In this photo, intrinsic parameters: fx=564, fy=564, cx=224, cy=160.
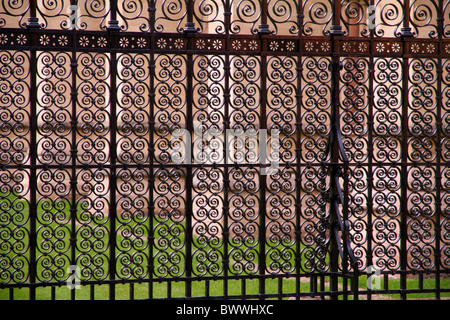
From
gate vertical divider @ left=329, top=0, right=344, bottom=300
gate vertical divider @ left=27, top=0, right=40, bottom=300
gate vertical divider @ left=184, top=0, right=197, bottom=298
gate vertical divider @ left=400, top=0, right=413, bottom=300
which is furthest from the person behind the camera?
gate vertical divider @ left=400, top=0, right=413, bottom=300

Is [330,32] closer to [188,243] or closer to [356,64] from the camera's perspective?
[356,64]

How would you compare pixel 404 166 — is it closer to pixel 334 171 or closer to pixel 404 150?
pixel 404 150

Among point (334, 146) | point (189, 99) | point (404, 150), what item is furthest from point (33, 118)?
point (404, 150)

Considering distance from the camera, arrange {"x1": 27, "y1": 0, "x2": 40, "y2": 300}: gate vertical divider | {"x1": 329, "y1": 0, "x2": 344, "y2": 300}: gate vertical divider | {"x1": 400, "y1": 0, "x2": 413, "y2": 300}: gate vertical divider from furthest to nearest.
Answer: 1. {"x1": 400, "y1": 0, "x2": 413, "y2": 300}: gate vertical divider
2. {"x1": 329, "y1": 0, "x2": 344, "y2": 300}: gate vertical divider
3. {"x1": 27, "y1": 0, "x2": 40, "y2": 300}: gate vertical divider

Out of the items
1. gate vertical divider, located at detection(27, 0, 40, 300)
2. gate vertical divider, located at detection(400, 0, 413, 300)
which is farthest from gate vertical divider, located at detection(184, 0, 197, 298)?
gate vertical divider, located at detection(400, 0, 413, 300)

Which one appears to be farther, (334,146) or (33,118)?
(334,146)

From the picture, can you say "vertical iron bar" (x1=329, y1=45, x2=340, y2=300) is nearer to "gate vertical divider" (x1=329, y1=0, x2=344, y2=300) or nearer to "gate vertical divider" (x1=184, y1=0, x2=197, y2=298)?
"gate vertical divider" (x1=329, y1=0, x2=344, y2=300)

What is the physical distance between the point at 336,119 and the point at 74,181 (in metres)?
2.72

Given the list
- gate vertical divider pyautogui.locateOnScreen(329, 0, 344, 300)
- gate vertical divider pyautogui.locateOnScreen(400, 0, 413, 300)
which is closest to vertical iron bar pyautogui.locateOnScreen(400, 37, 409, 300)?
gate vertical divider pyautogui.locateOnScreen(400, 0, 413, 300)

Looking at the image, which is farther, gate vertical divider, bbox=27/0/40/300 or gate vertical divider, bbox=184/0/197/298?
gate vertical divider, bbox=184/0/197/298

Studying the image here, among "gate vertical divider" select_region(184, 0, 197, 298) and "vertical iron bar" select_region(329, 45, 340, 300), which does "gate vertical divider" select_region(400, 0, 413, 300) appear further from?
"gate vertical divider" select_region(184, 0, 197, 298)

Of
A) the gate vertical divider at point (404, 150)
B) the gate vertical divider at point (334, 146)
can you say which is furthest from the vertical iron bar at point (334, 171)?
the gate vertical divider at point (404, 150)

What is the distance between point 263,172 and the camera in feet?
18.9

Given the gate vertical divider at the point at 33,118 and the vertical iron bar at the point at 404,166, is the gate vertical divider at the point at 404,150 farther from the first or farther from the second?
the gate vertical divider at the point at 33,118
